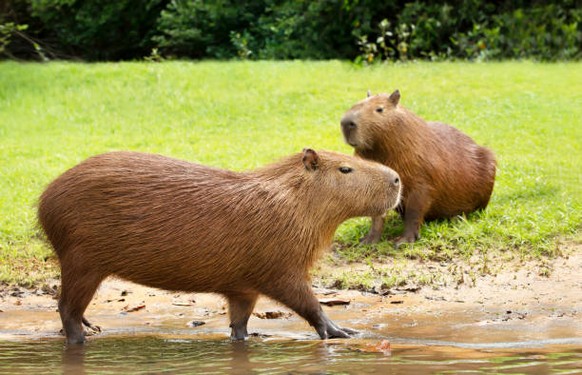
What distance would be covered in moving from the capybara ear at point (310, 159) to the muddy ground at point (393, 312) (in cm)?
72

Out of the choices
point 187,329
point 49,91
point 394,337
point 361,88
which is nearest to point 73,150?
point 49,91

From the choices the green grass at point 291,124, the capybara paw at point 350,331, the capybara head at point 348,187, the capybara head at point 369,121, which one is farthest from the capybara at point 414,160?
the capybara paw at point 350,331

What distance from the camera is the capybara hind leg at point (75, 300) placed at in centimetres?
514

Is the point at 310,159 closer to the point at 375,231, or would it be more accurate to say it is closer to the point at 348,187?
the point at 348,187

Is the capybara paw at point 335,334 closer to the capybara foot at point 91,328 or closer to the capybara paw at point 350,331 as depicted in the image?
the capybara paw at point 350,331

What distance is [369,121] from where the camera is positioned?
701 centimetres

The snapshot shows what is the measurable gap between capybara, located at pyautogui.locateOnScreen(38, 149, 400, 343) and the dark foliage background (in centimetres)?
986

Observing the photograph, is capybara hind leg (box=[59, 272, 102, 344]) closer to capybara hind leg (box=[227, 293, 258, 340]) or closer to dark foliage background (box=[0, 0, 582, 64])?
capybara hind leg (box=[227, 293, 258, 340])

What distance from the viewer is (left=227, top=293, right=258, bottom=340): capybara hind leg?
527 cm

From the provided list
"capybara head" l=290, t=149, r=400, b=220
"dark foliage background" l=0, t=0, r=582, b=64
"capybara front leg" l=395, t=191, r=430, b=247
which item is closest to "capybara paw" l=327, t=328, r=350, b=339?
"capybara head" l=290, t=149, r=400, b=220

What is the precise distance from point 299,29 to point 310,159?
1412cm

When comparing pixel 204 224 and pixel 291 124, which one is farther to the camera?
pixel 291 124

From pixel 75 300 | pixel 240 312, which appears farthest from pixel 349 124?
pixel 75 300

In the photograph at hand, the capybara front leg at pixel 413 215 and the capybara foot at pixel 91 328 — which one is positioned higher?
the capybara front leg at pixel 413 215
